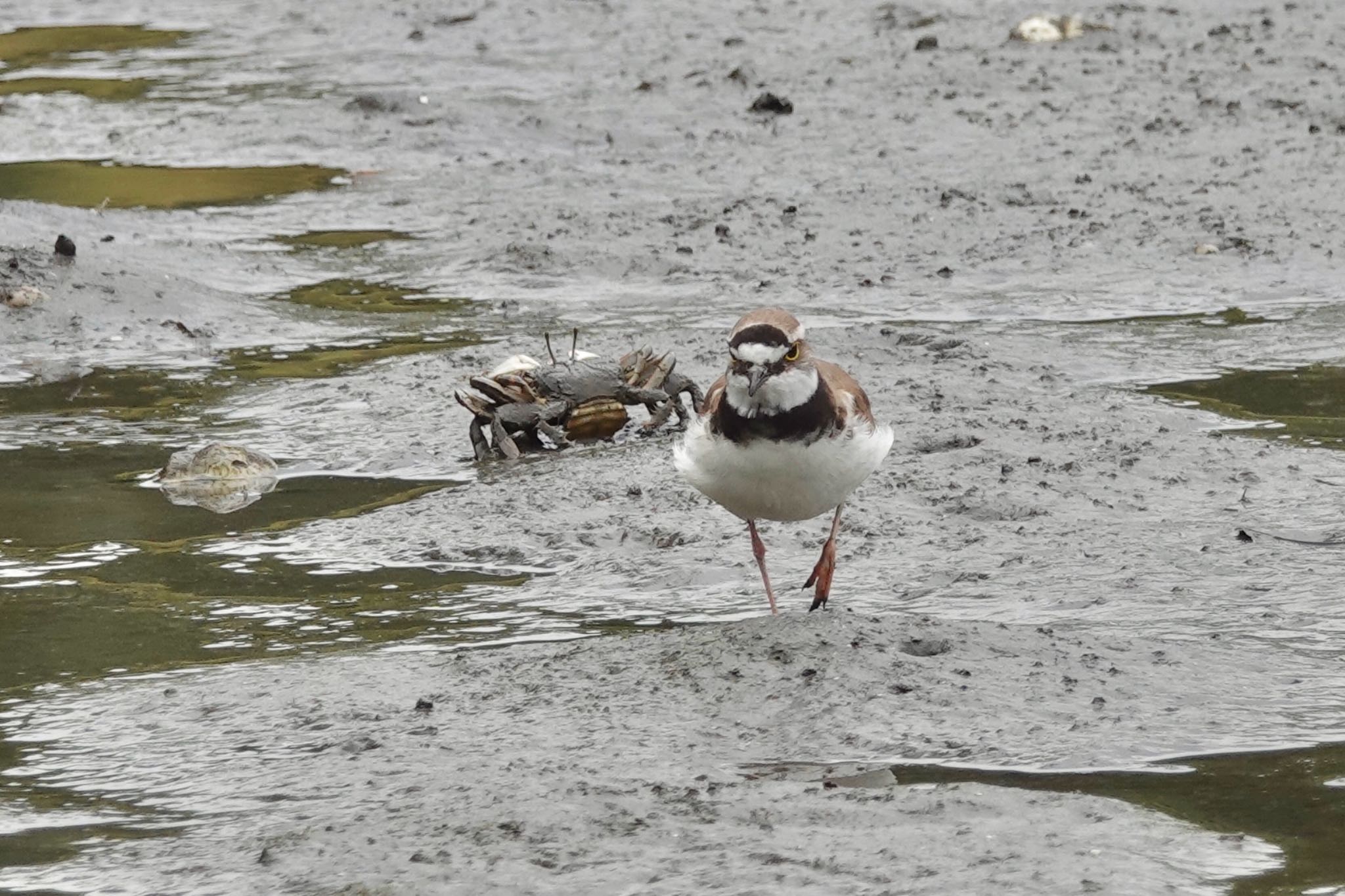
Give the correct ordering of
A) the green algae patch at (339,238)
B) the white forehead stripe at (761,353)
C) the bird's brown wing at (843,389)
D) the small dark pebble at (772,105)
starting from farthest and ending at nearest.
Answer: the small dark pebble at (772,105)
the green algae patch at (339,238)
the bird's brown wing at (843,389)
the white forehead stripe at (761,353)

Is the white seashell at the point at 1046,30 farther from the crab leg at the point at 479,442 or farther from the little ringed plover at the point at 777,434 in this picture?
the little ringed plover at the point at 777,434

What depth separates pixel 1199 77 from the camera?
13.5m

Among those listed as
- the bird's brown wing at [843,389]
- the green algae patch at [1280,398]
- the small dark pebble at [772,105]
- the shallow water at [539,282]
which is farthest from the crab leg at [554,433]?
the small dark pebble at [772,105]

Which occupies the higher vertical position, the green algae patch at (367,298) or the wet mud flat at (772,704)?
the green algae patch at (367,298)

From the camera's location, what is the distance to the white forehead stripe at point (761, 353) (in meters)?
5.25

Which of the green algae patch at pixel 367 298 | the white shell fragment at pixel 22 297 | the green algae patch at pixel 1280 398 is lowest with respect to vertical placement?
the green algae patch at pixel 1280 398

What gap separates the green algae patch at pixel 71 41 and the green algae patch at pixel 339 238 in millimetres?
6605

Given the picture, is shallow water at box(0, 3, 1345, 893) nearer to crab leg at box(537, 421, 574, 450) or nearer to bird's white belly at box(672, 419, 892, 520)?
crab leg at box(537, 421, 574, 450)

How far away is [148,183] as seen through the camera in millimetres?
12758

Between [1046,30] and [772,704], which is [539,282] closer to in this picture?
[772,704]

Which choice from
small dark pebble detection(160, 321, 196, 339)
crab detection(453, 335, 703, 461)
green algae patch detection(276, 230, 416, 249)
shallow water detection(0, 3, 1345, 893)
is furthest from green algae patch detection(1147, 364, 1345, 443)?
green algae patch detection(276, 230, 416, 249)

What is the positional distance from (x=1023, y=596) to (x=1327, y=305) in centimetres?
407

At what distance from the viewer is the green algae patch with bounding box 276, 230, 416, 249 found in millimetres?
11336

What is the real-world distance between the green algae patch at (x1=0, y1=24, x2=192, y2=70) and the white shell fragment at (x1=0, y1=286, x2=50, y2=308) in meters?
8.07
